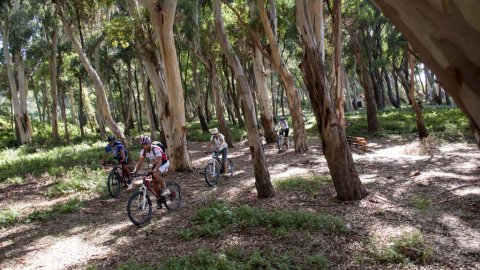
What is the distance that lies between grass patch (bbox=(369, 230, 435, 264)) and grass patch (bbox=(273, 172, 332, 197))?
11.1ft

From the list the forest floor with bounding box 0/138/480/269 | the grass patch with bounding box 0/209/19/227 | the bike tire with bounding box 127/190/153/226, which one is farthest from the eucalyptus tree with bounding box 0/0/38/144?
the bike tire with bounding box 127/190/153/226

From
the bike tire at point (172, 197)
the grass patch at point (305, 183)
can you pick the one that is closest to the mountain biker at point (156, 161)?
the bike tire at point (172, 197)

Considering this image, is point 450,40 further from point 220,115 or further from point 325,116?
point 220,115

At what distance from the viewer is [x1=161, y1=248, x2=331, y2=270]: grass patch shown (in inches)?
233

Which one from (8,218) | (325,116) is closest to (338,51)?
(325,116)

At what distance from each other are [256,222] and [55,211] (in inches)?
226

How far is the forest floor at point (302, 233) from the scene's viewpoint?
655cm

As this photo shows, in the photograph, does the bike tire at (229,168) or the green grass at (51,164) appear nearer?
the bike tire at (229,168)

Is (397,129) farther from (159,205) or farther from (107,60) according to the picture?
(107,60)

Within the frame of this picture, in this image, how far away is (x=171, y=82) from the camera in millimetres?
13516

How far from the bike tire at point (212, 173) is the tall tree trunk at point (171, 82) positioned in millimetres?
2466

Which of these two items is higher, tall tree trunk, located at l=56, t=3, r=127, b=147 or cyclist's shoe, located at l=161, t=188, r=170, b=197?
tall tree trunk, located at l=56, t=3, r=127, b=147

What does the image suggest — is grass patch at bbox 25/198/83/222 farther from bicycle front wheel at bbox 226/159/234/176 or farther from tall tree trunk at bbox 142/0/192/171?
bicycle front wheel at bbox 226/159/234/176

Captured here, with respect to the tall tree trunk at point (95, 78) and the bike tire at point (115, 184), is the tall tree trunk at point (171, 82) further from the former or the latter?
the bike tire at point (115, 184)
